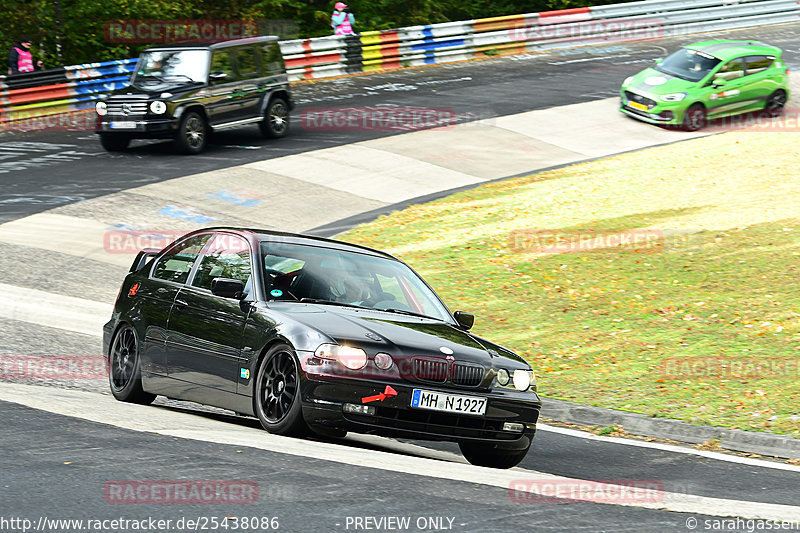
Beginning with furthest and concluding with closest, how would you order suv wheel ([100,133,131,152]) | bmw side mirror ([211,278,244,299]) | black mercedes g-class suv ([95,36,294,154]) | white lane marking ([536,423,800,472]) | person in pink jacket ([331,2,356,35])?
→ 1. person in pink jacket ([331,2,356,35])
2. suv wheel ([100,133,131,152])
3. black mercedes g-class suv ([95,36,294,154])
4. white lane marking ([536,423,800,472])
5. bmw side mirror ([211,278,244,299])

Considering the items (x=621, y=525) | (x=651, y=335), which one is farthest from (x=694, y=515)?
(x=651, y=335)

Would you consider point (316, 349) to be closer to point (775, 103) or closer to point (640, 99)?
point (640, 99)

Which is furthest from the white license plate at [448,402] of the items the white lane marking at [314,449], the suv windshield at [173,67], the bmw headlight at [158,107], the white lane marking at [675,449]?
the suv windshield at [173,67]

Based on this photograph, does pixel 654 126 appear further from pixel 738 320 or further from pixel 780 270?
pixel 738 320

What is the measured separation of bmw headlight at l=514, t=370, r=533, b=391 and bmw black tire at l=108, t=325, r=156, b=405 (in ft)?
10.2

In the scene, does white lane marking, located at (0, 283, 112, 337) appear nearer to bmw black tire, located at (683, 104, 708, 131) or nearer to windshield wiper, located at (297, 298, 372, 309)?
windshield wiper, located at (297, 298, 372, 309)

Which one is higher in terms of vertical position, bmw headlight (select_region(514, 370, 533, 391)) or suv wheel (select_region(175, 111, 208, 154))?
bmw headlight (select_region(514, 370, 533, 391))

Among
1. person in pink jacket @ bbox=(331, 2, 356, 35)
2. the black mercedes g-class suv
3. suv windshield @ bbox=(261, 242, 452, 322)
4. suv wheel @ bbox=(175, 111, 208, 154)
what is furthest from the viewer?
person in pink jacket @ bbox=(331, 2, 356, 35)

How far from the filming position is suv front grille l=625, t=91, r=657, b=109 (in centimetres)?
2620

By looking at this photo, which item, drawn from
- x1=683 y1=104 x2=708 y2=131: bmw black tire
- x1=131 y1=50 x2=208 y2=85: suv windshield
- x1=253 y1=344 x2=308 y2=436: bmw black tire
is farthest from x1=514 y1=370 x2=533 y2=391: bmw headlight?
x1=683 y1=104 x2=708 y2=131: bmw black tire

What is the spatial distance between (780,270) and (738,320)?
2259mm

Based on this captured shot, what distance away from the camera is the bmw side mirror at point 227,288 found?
25.7 ft

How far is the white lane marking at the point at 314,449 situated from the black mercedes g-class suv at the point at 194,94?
13695 millimetres

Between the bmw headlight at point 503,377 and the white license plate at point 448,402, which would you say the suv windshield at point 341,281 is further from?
the white license plate at point 448,402
